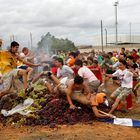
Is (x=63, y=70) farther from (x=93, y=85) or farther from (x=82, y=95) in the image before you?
(x=82, y=95)

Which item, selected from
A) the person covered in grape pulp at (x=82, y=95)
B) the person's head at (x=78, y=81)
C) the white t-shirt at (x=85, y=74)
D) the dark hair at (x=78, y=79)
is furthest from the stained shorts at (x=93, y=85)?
the dark hair at (x=78, y=79)

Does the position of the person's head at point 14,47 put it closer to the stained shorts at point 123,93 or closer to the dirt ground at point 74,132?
the dirt ground at point 74,132

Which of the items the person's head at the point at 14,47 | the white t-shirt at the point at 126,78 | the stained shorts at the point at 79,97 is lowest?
the stained shorts at the point at 79,97

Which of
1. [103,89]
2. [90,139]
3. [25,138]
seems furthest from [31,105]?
[103,89]

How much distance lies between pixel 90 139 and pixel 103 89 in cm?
601

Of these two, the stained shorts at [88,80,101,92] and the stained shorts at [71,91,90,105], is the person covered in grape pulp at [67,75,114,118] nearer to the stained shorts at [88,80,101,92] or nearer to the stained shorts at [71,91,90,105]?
the stained shorts at [71,91,90,105]

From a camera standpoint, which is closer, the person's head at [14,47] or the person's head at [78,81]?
the person's head at [78,81]

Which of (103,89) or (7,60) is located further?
(103,89)

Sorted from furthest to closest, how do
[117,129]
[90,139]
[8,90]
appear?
[8,90]
[117,129]
[90,139]

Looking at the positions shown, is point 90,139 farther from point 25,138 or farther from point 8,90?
point 8,90

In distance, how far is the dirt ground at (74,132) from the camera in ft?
23.2

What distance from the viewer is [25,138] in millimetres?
7129

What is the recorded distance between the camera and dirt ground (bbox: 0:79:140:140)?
7.06 metres

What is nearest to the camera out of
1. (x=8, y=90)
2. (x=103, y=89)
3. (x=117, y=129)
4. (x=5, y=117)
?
(x=117, y=129)
